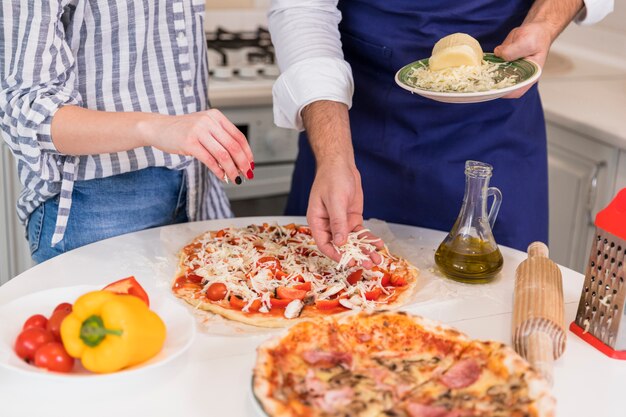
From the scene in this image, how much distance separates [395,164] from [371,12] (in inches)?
13.8

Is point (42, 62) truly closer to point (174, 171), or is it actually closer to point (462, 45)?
point (174, 171)

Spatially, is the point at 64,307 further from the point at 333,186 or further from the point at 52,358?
the point at 333,186

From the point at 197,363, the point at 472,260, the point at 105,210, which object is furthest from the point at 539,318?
the point at 105,210

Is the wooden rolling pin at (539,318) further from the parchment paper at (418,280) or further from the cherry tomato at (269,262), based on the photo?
the cherry tomato at (269,262)

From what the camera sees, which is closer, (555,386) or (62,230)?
(555,386)

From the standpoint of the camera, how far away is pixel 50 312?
46.6 inches

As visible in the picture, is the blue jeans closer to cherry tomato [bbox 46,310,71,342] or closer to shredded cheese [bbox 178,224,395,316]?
shredded cheese [bbox 178,224,395,316]

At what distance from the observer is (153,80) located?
1.67 metres

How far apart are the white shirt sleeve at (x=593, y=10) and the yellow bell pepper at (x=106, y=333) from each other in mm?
1268

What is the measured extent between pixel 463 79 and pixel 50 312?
0.81m

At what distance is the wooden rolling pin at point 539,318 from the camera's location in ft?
3.68

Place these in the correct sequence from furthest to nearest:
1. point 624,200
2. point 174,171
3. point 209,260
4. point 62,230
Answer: point 174,171 < point 62,230 < point 209,260 < point 624,200

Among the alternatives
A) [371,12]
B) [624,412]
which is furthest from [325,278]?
[371,12]

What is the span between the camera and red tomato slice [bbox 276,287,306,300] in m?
1.34
